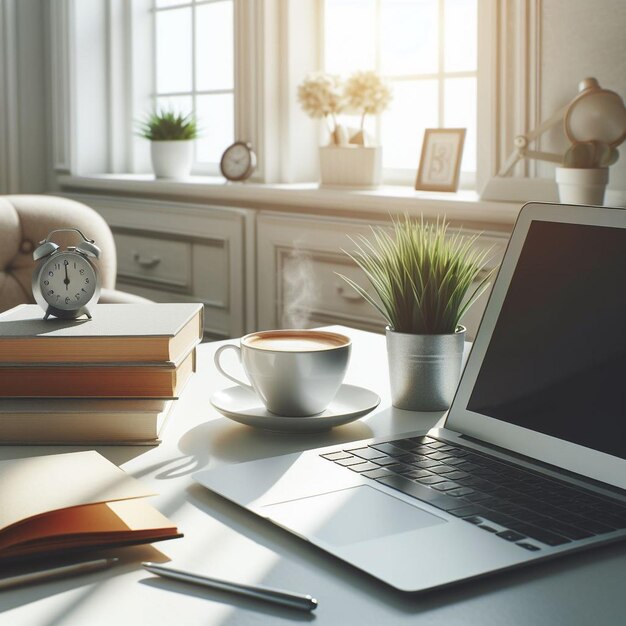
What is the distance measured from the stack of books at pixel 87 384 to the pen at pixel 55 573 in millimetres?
236

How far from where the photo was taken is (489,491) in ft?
2.05

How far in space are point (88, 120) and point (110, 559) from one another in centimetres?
302

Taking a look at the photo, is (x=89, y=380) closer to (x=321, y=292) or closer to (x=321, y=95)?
(x=321, y=292)

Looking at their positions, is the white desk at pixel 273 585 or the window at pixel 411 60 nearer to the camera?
the white desk at pixel 273 585

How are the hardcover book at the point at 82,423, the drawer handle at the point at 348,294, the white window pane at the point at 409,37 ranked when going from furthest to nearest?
1. the white window pane at the point at 409,37
2. the drawer handle at the point at 348,294
3. the hardcover book at the point at 82,423

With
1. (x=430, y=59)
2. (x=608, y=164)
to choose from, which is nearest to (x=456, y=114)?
(x=430, y=59)

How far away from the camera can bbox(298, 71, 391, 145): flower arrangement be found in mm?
2361

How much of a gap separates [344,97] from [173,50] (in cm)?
115

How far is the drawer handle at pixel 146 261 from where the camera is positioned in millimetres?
2915

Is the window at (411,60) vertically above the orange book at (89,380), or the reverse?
the window at (411,60)

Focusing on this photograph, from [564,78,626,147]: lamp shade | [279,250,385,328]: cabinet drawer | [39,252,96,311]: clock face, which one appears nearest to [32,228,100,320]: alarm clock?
Result: [39,252,96,311]: clock face

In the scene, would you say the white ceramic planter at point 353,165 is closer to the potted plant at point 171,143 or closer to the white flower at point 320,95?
the white flower at point 320,95

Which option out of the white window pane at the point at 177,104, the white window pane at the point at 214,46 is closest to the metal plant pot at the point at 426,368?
the white window pane at the point at 214,46

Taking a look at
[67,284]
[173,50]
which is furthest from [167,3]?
[67,284]
